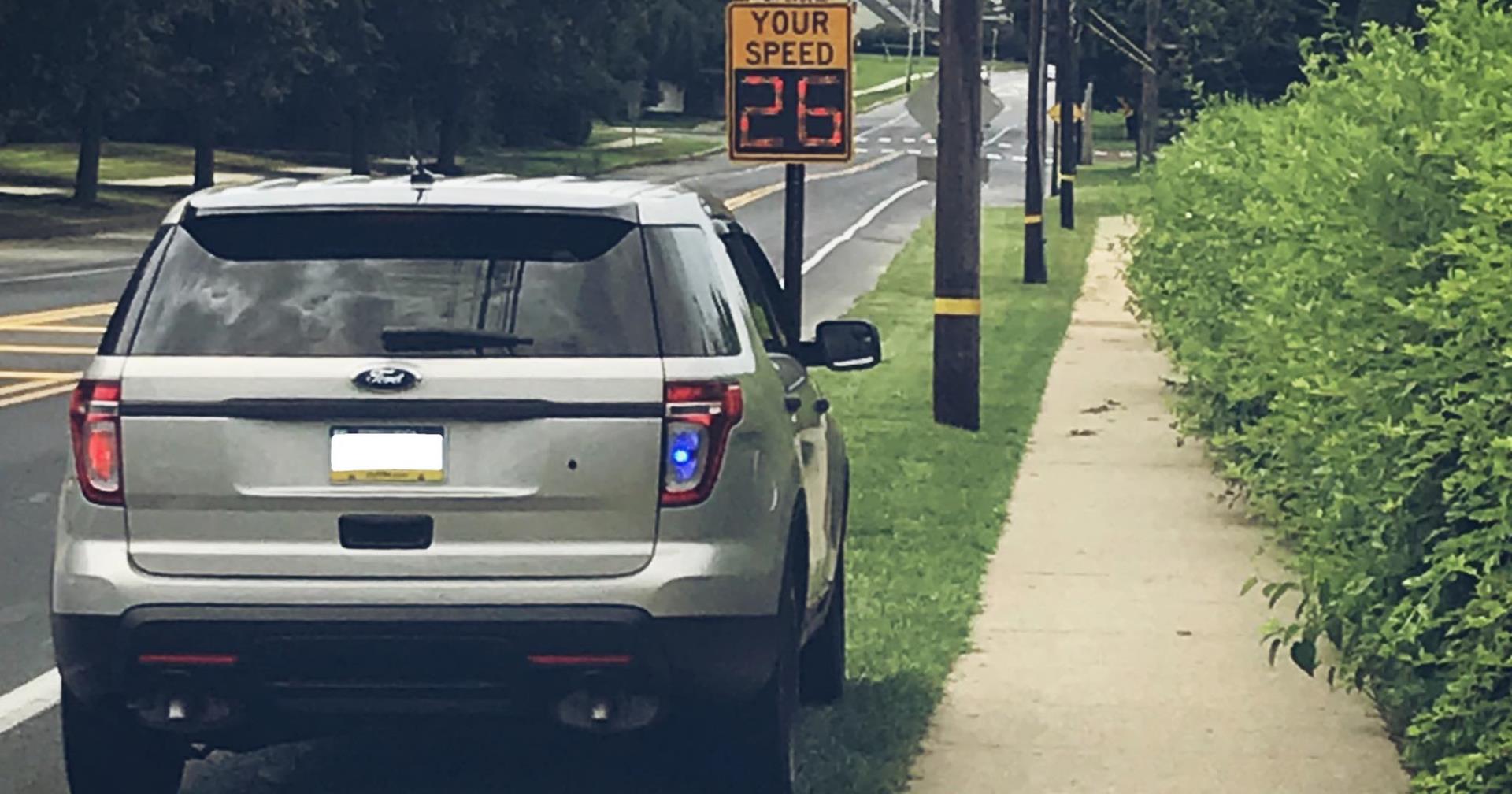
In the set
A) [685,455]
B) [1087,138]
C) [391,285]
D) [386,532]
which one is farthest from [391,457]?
[1087,138]

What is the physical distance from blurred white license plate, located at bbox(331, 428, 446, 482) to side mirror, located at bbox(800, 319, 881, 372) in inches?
97.1

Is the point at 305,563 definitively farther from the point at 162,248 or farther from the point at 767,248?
the point at 767,248

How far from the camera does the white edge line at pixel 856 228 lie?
1698 inches

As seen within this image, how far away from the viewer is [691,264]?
7.04m

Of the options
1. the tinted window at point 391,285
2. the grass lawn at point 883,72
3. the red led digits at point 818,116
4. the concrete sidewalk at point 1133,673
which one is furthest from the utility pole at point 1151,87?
the tinted window at point 391,285

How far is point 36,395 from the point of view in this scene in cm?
1931

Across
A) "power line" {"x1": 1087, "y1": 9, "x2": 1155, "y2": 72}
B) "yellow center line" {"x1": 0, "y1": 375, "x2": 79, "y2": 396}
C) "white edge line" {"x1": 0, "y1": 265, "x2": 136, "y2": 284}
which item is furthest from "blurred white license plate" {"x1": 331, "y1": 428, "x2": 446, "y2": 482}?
"power line" {"x1": 1087, "y1": 9, "x2": 1155, "y2": 72}

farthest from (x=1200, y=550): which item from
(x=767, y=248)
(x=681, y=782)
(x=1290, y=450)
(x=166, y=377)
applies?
(x=767, y=248)

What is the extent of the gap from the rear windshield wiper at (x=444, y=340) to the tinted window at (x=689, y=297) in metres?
0.34

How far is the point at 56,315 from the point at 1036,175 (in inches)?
564

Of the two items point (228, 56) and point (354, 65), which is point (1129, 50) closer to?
point (354, 65)

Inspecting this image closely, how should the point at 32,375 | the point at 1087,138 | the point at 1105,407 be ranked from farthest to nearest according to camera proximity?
the point at 1087,138, the point at 32,375, the point at 1105,407

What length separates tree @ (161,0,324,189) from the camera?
178 ft

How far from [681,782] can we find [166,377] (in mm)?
2169
